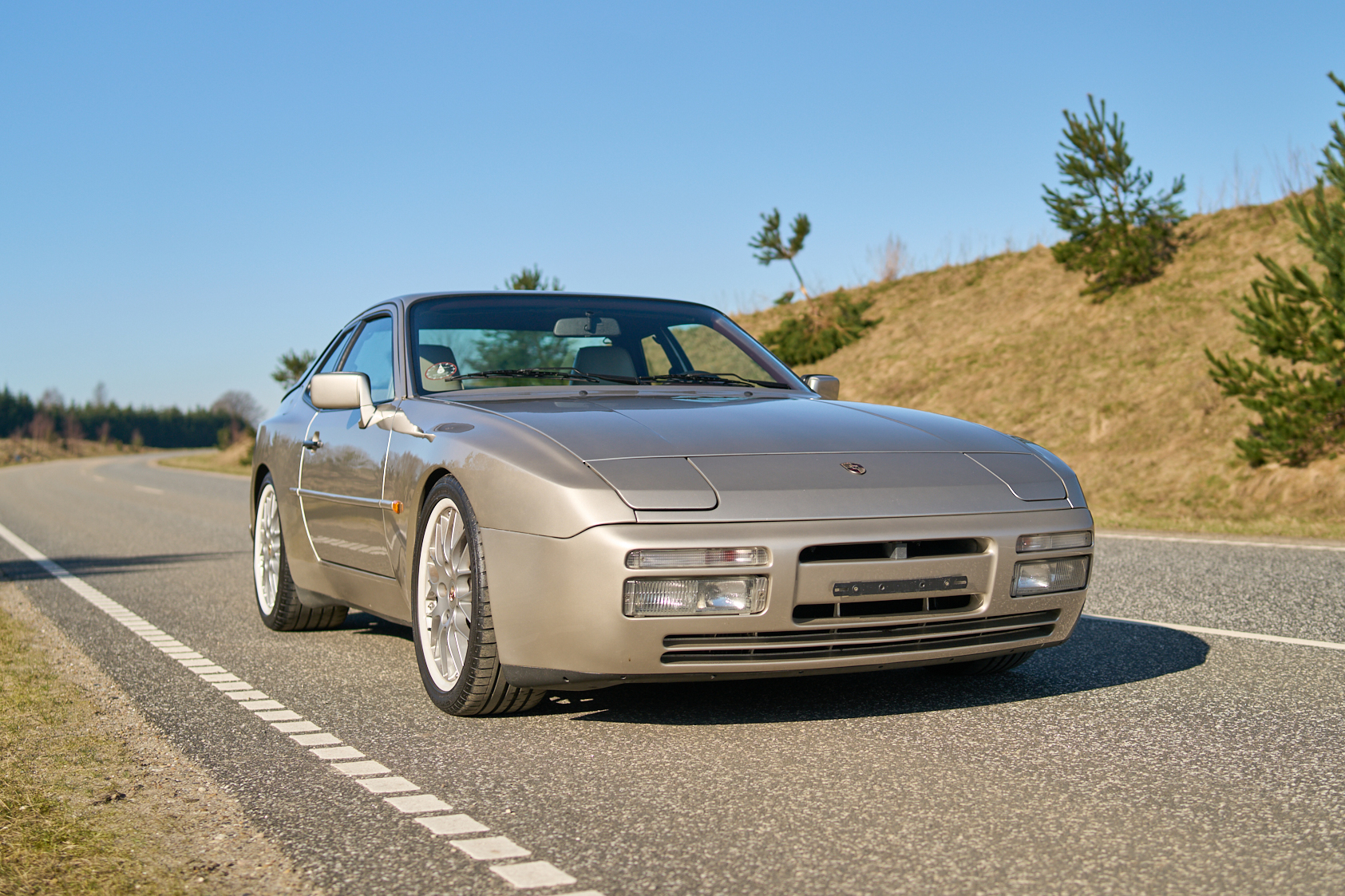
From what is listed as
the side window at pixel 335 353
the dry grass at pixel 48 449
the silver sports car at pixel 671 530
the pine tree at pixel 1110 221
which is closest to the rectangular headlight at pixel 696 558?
the silver sports car at pixel 671 530

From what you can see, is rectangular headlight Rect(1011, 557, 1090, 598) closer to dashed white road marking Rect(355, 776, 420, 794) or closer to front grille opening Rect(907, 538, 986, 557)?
front grille opening Rect(907, 538, 986, 557)

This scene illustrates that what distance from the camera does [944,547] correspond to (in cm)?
388

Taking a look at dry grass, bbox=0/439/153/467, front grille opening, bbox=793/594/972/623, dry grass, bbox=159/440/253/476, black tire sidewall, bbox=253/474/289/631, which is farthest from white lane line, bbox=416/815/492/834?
dry grass, bbox=0/439/153/467

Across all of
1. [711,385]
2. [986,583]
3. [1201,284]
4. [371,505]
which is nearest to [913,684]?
[986,583]

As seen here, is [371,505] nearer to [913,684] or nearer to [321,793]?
[321,793]

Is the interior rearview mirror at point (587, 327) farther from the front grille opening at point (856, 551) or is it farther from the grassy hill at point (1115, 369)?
the grassy hill at point (1115, 369)

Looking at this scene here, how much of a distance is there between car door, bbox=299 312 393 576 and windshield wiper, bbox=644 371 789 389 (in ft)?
3.79

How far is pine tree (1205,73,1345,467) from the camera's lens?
558 inches

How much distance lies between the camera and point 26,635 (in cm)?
626

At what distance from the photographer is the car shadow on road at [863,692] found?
4.26 metres

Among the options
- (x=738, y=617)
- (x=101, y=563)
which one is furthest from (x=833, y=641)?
(x=101, y=563)

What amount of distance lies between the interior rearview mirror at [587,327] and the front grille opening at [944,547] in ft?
6.98

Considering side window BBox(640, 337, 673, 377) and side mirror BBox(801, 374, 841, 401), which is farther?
side mirror BBox(801, 374, 841, 401)

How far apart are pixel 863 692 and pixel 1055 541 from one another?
932mm
